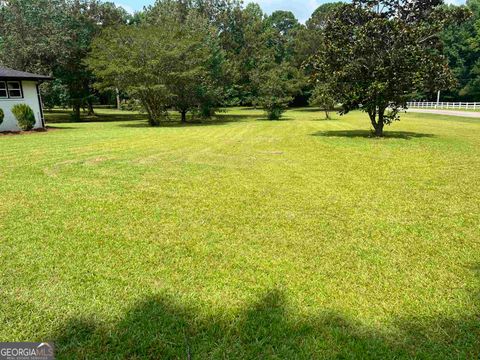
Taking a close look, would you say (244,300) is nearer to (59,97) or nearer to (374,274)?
(374,274)

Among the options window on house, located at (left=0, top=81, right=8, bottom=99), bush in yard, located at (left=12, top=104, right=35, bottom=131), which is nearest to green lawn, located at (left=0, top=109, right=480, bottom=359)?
bush in yard, located at (left=12, top=104, right=35, bottom=131)

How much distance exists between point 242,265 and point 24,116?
64.1ft

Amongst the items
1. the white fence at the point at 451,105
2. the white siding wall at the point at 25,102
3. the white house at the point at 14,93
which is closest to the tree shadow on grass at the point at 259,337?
the white house at the point at 14,93

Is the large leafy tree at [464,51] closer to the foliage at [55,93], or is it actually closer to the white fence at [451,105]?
the white fence at [451,105]

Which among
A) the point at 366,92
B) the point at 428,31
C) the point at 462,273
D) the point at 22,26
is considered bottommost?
the point at 462,273

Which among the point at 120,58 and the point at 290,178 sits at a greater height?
the point at 120,58

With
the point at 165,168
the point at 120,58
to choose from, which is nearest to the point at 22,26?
A: the point at 120,58

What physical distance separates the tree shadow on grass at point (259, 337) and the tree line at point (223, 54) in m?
11.7

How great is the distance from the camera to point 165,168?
885cm

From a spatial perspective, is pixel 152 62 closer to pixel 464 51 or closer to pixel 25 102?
pixel 25 102

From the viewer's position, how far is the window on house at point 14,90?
1878 cm

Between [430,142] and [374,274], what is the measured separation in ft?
39.7

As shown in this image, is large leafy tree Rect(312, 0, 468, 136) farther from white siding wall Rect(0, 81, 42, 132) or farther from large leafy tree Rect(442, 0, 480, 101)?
large leafy tree Rect(442, 0, 480, 101)

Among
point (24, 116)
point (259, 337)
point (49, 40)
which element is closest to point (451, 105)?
point (49, 40)
